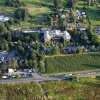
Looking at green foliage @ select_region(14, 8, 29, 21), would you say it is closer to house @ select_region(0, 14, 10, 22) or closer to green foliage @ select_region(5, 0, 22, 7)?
house @ select_region(0, 14, 10, 22)

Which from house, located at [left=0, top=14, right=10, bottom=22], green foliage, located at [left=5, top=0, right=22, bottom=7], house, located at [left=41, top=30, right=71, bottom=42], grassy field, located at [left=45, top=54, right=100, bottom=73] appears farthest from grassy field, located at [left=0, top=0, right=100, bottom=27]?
grassy field, located at [left=45, top=54, right=100, bottom=73]

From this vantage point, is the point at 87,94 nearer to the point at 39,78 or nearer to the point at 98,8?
the point at 39,78

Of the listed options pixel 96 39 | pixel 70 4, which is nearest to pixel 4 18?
pixel 70 4

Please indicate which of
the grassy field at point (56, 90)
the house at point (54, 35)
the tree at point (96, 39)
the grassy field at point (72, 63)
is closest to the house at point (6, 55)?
the grassy field at point (72, 63)

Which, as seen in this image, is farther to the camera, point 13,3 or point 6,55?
point 13,3

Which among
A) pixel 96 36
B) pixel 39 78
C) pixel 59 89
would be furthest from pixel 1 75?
pixel 96 36

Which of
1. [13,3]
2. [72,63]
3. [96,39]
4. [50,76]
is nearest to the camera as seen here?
[50,76]

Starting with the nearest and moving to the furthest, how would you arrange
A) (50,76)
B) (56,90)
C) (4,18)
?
(56,90)
(50,76)
(4,18)

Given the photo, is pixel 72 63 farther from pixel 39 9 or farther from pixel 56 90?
pixel 39 9
